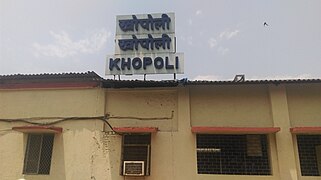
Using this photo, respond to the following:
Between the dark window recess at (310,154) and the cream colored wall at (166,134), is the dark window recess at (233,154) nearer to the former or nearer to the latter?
the cream colored wall at (166,134)

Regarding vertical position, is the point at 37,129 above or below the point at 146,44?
below

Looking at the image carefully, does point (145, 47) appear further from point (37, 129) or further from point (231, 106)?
point (37, 129)

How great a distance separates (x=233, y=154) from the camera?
9.15m

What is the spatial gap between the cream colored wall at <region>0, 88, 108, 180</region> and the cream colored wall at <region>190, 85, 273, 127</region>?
2.99 m

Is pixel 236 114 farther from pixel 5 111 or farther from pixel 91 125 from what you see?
pixel 5 111

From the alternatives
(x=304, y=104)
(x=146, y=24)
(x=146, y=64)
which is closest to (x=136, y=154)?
(x=146, y=64)

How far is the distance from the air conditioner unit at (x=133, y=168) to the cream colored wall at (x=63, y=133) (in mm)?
652

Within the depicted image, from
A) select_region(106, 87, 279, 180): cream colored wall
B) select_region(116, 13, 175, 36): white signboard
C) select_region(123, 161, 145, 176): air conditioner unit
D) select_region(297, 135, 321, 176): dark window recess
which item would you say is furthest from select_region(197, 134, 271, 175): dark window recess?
select_region(116, 13, 175, 36): white signboard

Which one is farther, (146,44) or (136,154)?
(146,44)

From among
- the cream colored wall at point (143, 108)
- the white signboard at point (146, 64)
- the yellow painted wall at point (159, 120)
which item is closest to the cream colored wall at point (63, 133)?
the yellow painted wall at point (159, 120)

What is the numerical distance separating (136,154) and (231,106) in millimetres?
3208

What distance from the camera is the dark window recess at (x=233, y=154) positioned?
29.5 ft

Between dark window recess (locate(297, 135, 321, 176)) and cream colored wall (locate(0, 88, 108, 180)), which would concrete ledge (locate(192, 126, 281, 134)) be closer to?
dark window recess (locate(297, 135, 321, 176))

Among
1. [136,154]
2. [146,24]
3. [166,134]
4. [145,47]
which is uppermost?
[146,24]
